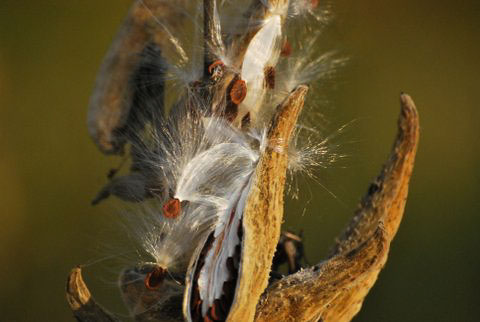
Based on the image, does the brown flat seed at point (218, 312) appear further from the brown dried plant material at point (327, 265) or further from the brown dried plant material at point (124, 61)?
the brown dried plant material at point (124, 61)

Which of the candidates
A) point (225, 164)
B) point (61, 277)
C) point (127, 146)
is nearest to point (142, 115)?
point (127, 146)

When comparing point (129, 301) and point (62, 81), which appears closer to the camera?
point (129, 301)

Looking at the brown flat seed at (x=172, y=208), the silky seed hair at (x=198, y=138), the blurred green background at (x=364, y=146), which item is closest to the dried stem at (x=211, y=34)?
the silky seed hair at (x=198, y=138)

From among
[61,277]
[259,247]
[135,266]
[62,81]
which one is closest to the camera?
[259,247]

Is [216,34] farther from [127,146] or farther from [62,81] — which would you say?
[62,81]

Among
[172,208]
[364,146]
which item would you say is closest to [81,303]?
[172,208]

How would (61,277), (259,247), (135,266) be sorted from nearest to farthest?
(259,247) < (135,266) < (61,277)
